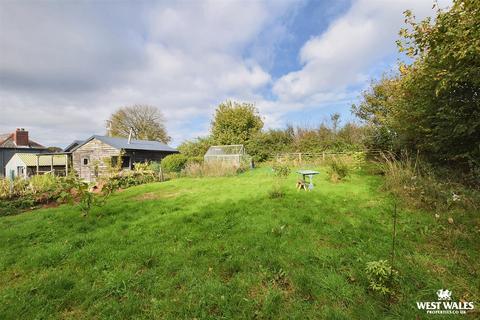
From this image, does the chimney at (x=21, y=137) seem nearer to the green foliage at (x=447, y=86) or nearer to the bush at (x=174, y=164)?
the bush at (x=174, y=164)

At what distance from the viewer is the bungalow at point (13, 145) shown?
93.2ft

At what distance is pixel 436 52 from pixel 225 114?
81.3ft

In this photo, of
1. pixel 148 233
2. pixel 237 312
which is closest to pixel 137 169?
pixel 148 233

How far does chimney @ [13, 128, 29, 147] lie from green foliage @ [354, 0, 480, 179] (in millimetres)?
41917

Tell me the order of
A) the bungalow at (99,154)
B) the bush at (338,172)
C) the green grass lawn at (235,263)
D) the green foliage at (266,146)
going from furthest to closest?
1. the green foliage at (266,146)
2. the bungalow at (99,154)
3. the bush at (338,172)
4. the green grass lawn at (235,263)

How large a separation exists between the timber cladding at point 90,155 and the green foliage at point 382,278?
2032 centimetres

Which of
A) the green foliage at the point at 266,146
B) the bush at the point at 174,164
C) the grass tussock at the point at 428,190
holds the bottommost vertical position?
the grass tussock at the point at 428,190

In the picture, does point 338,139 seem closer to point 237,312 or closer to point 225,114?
point 225,114

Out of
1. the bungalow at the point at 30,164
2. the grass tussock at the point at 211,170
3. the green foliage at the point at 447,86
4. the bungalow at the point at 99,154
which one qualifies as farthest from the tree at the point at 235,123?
the green foliage at the point at 447,86

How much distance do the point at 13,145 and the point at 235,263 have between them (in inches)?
1581

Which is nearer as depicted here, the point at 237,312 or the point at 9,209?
the point at 237,312

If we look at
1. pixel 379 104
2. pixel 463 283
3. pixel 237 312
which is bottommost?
pixel 237 312

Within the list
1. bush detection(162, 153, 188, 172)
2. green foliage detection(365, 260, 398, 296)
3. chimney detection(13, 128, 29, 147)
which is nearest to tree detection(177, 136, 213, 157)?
bush detection(162, 153, 188, 172)

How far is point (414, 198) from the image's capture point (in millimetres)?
5199
